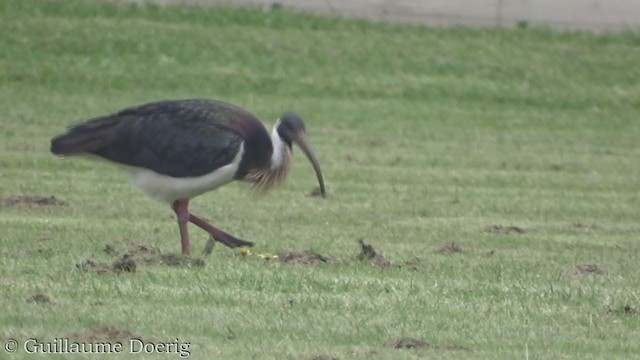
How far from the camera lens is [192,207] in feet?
58.6

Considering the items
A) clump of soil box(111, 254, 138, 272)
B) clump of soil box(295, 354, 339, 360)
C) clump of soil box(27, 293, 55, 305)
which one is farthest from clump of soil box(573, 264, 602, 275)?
clump of soil box(295, 354, 339, 360)

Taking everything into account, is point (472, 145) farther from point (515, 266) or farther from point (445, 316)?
point (445, 316)

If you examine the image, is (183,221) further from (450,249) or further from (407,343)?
(407,343)

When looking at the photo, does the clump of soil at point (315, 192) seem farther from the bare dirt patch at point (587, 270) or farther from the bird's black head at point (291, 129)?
the bare dirt patch at point (587, 270)

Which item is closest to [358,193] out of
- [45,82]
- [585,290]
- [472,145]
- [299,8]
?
[472,145]

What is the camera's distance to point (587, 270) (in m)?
13.0

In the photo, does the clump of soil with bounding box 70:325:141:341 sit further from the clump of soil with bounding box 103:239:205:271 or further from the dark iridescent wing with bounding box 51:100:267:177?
the dark iridescent wing with bounding box 51:100:267:177

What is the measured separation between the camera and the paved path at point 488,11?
1439 inches

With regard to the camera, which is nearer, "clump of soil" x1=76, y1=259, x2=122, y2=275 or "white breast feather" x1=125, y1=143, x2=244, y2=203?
"clump of soil" x1=76, y1=259, x2=122, y2=275

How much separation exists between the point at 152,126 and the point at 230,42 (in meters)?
20.5

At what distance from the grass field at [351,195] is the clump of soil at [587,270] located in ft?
0.20

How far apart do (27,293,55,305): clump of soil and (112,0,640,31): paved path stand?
27144 mm

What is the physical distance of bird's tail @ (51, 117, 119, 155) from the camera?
13141 millimetres

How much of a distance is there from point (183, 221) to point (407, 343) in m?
4.87
